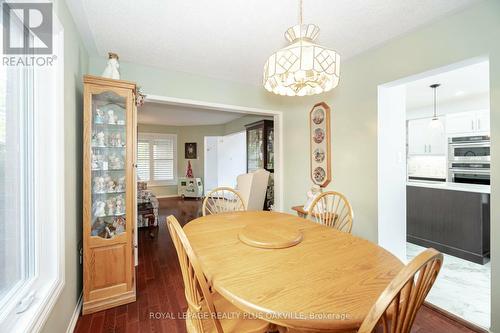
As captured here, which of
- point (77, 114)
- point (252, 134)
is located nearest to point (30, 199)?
point (77, 114)

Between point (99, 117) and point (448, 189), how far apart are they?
4.26 meters

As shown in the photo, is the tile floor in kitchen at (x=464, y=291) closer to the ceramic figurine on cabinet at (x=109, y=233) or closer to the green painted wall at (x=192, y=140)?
the ceramic figurine on cabinet at (x=109, y=233)

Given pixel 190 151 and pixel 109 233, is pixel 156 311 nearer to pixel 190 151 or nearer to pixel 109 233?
pixel 109 233

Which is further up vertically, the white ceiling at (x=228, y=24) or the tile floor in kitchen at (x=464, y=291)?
the white ceiling at (x=228, y=24)

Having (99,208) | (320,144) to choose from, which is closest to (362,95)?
(320,144)

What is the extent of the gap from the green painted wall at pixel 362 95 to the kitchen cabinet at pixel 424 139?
12.2ft

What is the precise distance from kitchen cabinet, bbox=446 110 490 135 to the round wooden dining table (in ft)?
15.5

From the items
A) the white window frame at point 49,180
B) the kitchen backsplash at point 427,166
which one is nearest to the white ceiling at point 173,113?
the white window frame at point 49,180

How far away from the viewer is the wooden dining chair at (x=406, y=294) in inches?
25.7

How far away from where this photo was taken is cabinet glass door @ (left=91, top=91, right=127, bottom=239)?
2.04 meters

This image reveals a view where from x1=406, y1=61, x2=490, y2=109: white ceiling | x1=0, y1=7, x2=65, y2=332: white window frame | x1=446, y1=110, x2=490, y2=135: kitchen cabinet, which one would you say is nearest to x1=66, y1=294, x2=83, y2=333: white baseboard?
x1=0, y1=7, x2=65, y2=332: white window frame

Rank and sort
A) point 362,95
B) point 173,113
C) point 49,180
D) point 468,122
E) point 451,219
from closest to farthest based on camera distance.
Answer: point 49,180, point 362,95, point 451,219, point 468,122, point 173,113

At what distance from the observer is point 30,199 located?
131cm

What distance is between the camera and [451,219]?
2.99 meters
